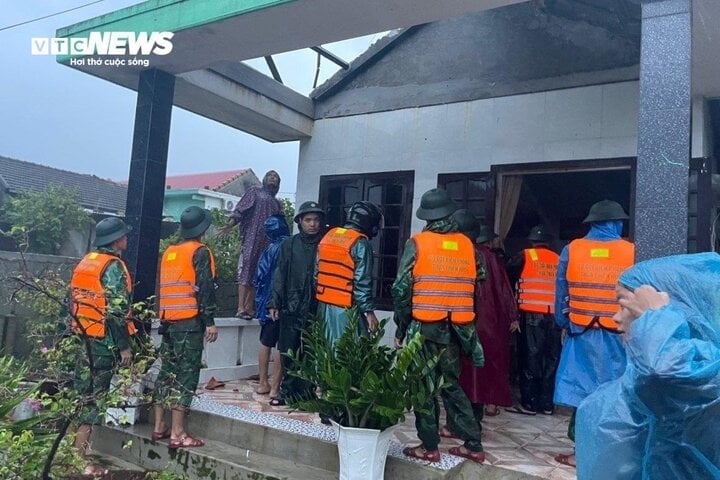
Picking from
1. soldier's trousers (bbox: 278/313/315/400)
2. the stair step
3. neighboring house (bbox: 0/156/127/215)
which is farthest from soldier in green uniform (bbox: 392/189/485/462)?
neighboring house (bbox: 0/156/127/215)

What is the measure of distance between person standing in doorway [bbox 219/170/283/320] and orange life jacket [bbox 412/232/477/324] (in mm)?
2938

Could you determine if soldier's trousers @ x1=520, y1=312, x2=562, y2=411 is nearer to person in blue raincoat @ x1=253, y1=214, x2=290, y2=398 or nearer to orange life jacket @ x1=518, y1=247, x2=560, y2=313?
orange life jacket @ x1=518, y1=247, x2=560, y2=313

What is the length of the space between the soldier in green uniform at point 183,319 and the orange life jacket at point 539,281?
302cm

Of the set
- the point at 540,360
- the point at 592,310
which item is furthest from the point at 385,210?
the point at 592,310

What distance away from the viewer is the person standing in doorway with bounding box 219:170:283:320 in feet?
20.4

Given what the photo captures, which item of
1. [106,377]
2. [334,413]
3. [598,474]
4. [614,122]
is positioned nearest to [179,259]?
[106,377]

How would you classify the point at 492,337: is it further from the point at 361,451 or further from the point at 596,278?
the point at 361,451

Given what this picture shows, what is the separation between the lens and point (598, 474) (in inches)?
60.3

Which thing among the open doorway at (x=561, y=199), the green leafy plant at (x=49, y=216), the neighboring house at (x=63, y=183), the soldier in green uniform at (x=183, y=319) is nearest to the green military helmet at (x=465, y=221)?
the soldier in green uniform at (x=183, y=319)

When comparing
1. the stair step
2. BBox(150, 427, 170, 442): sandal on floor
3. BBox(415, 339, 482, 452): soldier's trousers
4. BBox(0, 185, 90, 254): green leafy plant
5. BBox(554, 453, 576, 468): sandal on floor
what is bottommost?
the stair step

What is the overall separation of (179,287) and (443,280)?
6.55 ft

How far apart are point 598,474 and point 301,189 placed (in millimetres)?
6305

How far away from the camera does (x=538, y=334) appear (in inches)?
208

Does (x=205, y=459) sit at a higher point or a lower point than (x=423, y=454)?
lower
